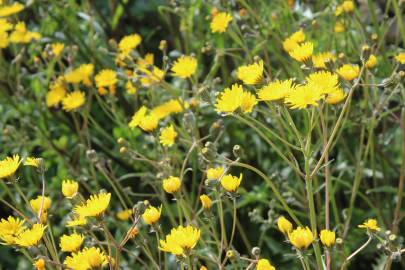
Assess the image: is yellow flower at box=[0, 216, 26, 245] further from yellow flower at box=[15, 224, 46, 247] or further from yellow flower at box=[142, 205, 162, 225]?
yellow flower at box=[142, 205, 162, 225]

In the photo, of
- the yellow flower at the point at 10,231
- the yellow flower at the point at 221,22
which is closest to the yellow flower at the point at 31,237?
the yellow flower at the point at 10,231

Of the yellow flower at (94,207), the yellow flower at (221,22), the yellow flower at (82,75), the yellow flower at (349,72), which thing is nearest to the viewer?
the yellow flower at (94,207)

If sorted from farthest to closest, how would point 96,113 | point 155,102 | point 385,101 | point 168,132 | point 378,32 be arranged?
point 96,113
point 155,102
point 378,32
point 385,101
point 168,132

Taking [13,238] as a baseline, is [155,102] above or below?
below

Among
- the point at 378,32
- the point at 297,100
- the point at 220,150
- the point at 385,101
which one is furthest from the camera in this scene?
the point at 220,150

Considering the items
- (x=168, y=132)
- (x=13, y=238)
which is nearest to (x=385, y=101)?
(x=168, y=132)

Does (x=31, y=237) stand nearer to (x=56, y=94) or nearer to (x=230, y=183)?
(x=230, y=183)

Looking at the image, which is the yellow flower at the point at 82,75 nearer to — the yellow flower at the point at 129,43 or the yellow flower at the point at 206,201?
the yellow flower at the point at 129,43

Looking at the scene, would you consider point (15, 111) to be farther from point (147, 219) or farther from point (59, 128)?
point (147, 219)

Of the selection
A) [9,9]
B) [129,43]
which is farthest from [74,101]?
[9,9]
